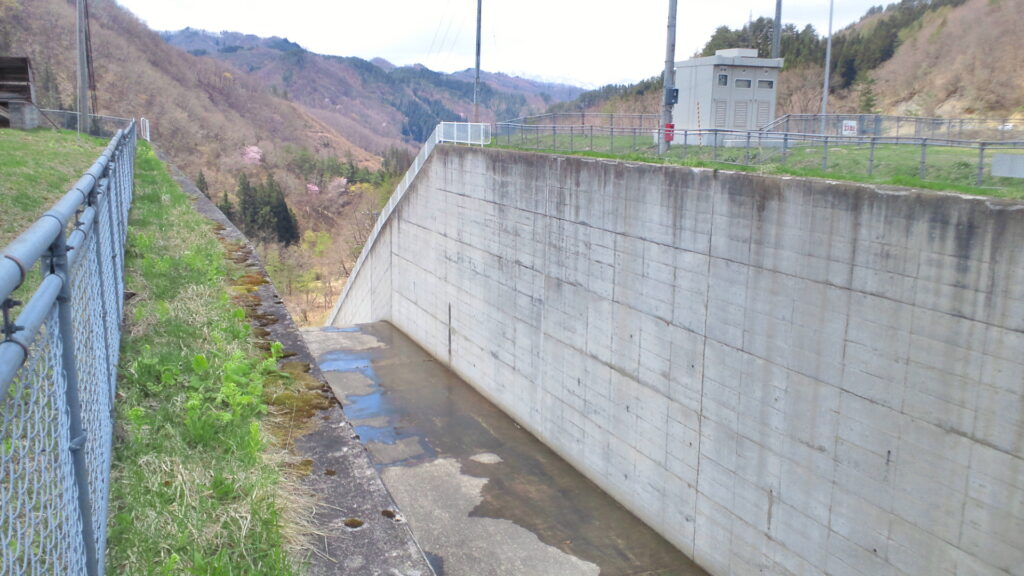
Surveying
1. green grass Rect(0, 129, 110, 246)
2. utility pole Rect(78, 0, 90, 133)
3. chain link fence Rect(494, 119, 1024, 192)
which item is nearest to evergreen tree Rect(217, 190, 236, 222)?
utility pole Rect(78, 0, 90, 133)

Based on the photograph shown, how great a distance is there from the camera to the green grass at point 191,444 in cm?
285

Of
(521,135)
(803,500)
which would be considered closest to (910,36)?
(521,135)

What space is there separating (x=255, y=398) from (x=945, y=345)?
21.9 ft

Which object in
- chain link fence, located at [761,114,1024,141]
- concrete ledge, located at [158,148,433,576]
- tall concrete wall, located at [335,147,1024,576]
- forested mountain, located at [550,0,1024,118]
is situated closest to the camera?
concrete ledge, located at [158,148,433,576]

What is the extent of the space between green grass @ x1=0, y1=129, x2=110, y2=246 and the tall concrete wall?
7.91 m

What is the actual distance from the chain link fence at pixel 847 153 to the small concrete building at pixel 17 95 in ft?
45.1

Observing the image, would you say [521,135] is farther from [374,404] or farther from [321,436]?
[321,436]

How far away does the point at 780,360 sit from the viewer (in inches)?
379

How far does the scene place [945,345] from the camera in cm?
766

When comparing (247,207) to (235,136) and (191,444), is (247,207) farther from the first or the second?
(191,444)

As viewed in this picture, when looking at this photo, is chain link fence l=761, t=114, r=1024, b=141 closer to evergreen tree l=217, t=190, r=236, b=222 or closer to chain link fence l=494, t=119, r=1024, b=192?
chain link fence l=494, t=119, r=1024, b=192

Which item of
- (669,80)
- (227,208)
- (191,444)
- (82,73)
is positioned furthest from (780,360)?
(227,208)

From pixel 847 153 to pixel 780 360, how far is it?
343 cm

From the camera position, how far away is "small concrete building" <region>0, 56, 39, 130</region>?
19.7 m
